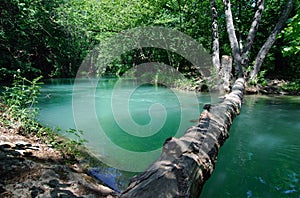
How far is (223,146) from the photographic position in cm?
378

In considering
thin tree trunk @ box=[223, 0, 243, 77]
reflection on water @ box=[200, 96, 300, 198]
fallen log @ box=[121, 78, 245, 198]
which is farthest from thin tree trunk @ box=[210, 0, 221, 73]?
fallen log @ box=[121, 78, 245, 198]

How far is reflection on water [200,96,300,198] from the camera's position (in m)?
2.44

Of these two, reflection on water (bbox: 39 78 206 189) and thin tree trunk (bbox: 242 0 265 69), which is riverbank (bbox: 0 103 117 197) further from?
thin tree trunk (bbox: 242 0 265 69)

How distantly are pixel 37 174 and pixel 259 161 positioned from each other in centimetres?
294

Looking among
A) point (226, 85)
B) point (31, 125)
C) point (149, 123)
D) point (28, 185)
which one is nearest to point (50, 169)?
point (28, 185)

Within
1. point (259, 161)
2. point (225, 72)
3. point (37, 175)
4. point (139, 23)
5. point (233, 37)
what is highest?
point (139, 23)

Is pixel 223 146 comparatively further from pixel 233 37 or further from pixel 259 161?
pixel 233 37

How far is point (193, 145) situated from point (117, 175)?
1.22 m

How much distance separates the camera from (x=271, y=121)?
5383 mm

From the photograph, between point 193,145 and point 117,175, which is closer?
point 193,145

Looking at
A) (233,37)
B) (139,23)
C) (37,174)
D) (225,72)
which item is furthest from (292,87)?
(37,174)

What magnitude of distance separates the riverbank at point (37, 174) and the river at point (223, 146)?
442 millimetres

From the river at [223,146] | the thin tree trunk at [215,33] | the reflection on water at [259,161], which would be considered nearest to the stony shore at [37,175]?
Result: the river at [223,146]

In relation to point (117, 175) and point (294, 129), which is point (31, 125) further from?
point (294, 129)
